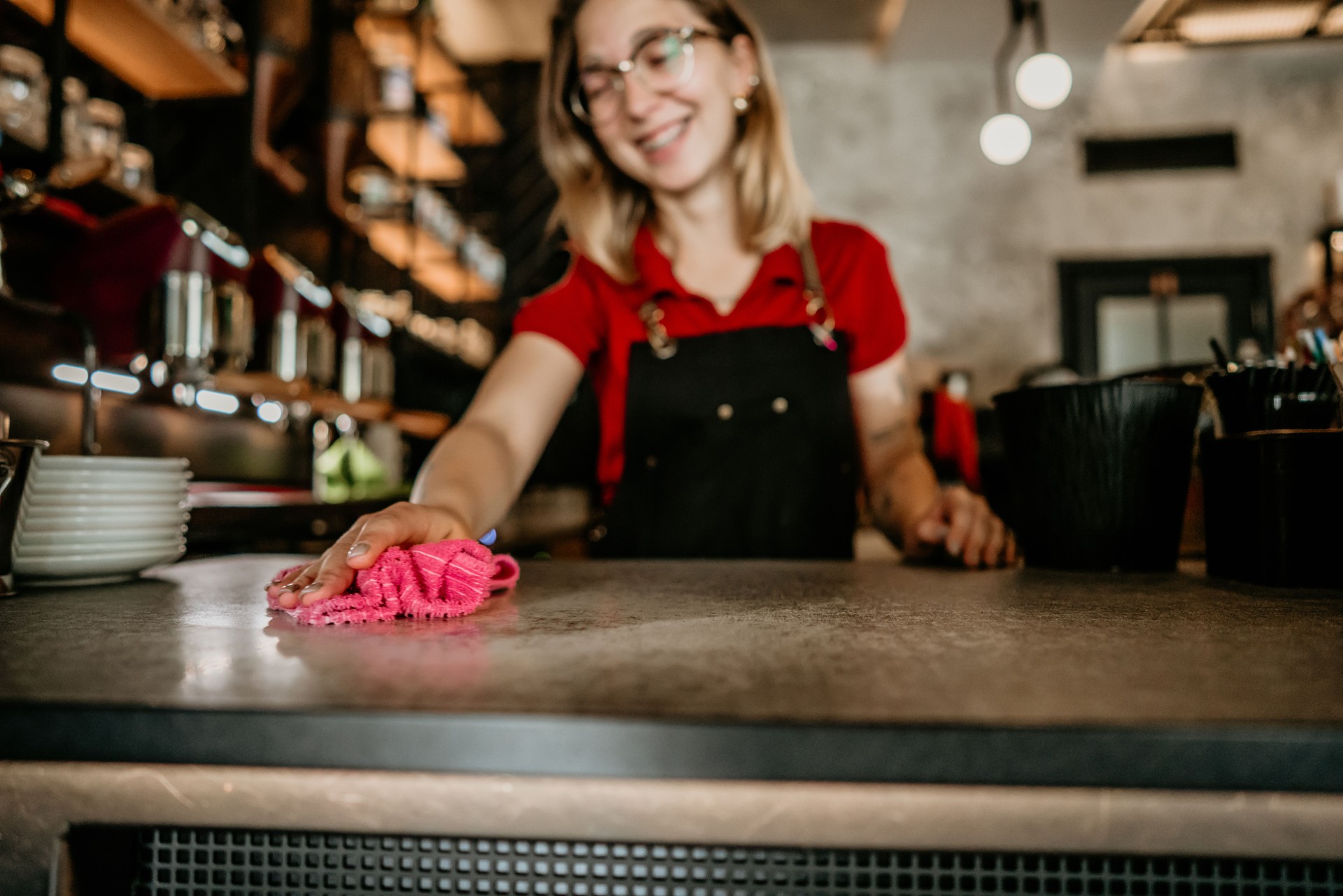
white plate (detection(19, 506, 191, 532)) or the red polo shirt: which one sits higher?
the red polo shirt

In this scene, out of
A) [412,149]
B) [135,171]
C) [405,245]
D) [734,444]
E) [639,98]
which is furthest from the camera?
[405,245]

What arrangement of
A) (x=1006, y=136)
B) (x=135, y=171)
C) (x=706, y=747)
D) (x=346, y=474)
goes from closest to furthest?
(x=706, y=747) < (x=135, y=171) < (x=346, y=474) < (x=1006, y=136)

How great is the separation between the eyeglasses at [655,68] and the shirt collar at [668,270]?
220mm

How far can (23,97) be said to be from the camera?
4.57ft

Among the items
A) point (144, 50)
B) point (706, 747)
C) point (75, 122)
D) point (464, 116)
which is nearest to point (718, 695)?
point (706, 747)

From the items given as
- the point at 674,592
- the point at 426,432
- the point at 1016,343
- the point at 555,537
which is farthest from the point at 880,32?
the point at 674,592

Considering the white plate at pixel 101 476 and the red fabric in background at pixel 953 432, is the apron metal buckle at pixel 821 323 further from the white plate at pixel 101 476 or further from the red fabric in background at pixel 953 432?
the red fabric in background at pixel 953 432

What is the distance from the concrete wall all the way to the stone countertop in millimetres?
5192

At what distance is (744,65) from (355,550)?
113 centimetres

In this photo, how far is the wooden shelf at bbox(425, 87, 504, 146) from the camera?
4367 millimetres

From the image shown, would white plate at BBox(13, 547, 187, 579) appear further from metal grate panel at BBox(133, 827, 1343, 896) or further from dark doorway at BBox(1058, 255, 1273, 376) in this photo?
dark doorway at BBox(1058, 255, 1273, 376)

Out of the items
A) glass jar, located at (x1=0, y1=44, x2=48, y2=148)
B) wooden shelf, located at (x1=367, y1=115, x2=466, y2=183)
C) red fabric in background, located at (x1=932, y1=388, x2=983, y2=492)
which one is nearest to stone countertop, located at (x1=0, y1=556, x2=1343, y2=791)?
glass jar, located at (x1=0, y1=44, x2=48, y2=148)

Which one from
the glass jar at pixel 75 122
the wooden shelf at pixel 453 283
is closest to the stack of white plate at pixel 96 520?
the glass jar at pixel 75 122

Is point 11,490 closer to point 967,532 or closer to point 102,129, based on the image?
point 967,532
